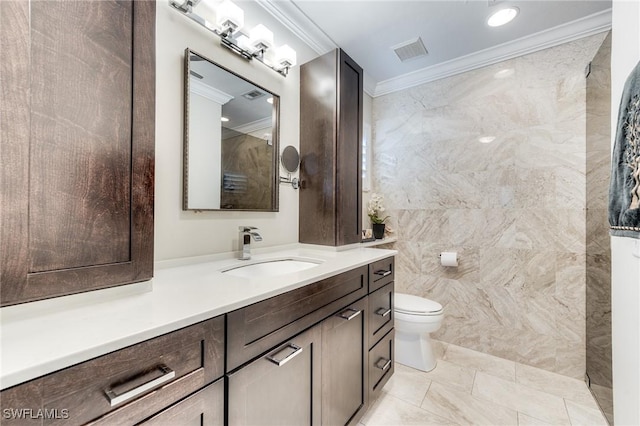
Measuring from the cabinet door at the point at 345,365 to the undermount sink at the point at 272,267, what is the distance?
1.04 ft

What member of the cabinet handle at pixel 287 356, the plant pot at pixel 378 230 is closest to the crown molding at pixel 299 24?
the plant pot at pixel 378 230

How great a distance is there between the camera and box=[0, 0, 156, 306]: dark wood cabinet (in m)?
0.64

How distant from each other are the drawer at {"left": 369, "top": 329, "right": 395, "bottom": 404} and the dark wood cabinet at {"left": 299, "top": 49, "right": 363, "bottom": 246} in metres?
0.69

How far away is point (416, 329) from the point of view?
1966 mm

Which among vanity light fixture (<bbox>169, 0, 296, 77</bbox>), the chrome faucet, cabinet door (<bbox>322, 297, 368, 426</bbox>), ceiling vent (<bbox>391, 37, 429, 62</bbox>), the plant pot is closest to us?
cabinet door (<bbox>322, 297, 368, 426</bbox>)

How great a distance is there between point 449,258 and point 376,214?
75 cm

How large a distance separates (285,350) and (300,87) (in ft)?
5.92

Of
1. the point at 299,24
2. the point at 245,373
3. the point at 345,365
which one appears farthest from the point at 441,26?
the point at 245,373

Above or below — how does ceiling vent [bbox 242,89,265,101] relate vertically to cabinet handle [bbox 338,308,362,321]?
above

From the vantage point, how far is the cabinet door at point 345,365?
117cm

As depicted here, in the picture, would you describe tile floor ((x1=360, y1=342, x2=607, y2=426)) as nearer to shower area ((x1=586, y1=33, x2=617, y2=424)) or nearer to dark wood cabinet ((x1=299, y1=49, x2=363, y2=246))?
shower area ((x1=586, y1=33, x2=617, y2=424))

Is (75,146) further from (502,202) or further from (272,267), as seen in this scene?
(502,202)

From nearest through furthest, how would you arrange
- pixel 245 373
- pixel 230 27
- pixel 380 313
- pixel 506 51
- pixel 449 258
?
pixel 245 373 < pixel 230 27 < pixel 380 313 < pixel 506 51 < pixel 449 258

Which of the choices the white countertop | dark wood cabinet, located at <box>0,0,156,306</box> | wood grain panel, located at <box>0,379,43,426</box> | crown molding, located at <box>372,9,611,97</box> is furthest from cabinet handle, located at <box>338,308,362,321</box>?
crown molding, located at <box>372,9,611,97</box>
